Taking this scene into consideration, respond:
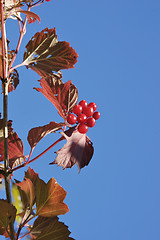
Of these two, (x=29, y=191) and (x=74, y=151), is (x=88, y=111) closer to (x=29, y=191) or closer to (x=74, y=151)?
(x=74, y=151)

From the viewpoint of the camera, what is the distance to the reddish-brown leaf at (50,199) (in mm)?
667

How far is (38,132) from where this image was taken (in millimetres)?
717

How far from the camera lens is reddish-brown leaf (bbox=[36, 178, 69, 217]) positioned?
2.19 ft

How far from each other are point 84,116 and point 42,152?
14 centimetres

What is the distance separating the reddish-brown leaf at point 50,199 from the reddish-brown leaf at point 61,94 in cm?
18

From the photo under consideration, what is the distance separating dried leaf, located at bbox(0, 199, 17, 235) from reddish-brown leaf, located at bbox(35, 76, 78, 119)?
10.2 inches

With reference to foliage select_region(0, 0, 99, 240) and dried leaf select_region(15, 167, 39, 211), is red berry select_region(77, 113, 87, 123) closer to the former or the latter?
foliage select_region(0, 0, 99, 240)

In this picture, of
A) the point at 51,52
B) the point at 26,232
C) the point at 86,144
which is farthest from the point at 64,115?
the point at 26,232

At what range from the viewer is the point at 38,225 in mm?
697

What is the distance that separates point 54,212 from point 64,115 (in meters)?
0.24

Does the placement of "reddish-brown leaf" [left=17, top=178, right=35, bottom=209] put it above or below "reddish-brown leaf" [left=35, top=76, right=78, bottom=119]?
below

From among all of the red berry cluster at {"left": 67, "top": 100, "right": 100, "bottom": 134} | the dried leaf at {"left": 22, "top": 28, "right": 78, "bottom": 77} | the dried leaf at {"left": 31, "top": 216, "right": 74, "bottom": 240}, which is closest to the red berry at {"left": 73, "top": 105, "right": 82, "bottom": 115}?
the red berry cluster at {"left": 67, "top": 100, "right": 100, "bottom": 134}

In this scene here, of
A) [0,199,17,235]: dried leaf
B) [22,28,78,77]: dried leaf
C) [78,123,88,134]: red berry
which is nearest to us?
[0,199,17,235]: dried leaf

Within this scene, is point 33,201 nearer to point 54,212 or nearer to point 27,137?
point 54,212
